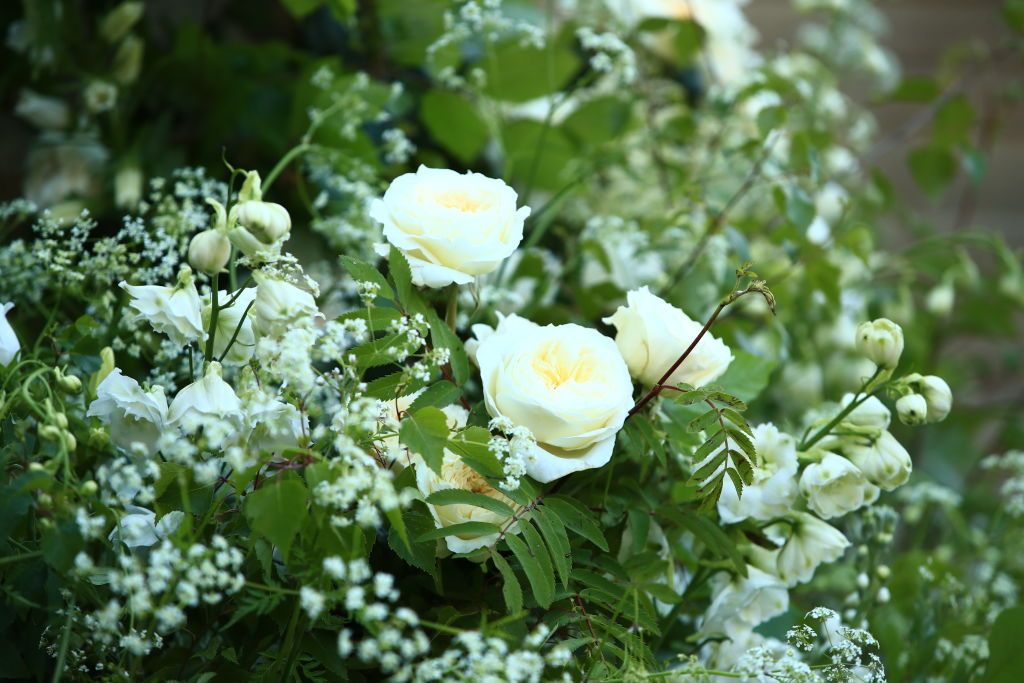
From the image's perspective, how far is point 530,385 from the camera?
0.46 metres

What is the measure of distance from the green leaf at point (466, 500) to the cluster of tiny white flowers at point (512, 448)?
0.01 m

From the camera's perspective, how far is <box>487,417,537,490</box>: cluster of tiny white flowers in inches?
17.1

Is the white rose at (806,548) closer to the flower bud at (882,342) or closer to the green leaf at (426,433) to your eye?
the flower bud at (882,342)

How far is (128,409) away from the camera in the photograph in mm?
460

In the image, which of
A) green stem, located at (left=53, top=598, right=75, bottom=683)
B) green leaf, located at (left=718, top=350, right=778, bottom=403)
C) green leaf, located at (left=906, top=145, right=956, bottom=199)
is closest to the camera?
green stem, located at (left=53, top=598, right=75, bottom=683)

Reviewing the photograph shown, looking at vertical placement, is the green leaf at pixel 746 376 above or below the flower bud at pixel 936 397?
below

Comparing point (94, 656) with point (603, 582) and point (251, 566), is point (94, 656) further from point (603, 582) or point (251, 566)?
point (603, 582)

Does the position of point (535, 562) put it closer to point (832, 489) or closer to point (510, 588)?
point (510, 588)

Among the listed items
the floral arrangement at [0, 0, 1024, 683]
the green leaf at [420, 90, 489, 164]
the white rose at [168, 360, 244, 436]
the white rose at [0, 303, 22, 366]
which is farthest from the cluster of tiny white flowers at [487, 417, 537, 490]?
the green leaf at [420, 90, 489, 164]

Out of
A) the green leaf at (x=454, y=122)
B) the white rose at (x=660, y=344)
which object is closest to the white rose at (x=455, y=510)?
the white rose at (x=660, y=344)

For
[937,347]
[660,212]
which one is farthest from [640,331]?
[937,347]

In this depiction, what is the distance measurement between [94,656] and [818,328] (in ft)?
2.78

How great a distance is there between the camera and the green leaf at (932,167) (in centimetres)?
115

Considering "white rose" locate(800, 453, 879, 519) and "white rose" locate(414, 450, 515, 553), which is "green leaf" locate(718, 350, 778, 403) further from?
"white rose" locate(414, 450, 515, 553)
